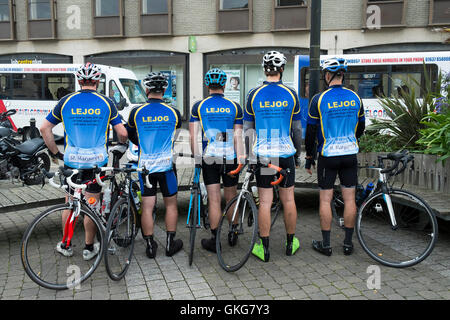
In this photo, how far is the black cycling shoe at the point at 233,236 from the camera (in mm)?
4895

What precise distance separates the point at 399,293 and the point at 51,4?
26.2m

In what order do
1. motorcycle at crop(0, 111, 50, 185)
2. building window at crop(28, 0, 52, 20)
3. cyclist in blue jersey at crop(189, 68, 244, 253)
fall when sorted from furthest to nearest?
building window at crop(28, 0, 52, 20) < motorcycle at crop(0, 111, 50, 185) < cyclist in blue jersey at crop(189, 68, 244, 253)

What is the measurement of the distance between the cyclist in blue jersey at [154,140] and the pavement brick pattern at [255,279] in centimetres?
51

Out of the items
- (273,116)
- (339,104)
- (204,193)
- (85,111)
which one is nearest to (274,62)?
(273,116)

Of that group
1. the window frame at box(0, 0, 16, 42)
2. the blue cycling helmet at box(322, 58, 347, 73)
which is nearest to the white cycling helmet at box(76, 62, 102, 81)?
the blue cycling helmet at box(322, 58, 347, 73)

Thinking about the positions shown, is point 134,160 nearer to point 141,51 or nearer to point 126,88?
point 126,88

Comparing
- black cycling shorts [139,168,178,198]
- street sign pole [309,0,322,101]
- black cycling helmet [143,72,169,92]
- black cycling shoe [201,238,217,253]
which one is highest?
street sign pole [309,0,322,101]

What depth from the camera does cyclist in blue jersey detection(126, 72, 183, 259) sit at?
14.7 feet

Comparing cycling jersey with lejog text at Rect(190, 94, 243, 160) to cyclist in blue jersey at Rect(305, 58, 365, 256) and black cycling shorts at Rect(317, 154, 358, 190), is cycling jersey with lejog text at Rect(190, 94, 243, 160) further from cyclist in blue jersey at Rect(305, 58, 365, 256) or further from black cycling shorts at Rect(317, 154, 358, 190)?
black cycling shorts at Rect(317, 154, 358, 190)

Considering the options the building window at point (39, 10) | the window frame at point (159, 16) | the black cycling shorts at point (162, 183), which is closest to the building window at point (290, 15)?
the window frame at point (159, 16)

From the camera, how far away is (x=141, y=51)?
24.9 metres

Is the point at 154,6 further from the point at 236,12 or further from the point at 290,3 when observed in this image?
the point at 290,3

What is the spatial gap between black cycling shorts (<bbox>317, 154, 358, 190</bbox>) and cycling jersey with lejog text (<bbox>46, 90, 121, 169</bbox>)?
89.3 inches

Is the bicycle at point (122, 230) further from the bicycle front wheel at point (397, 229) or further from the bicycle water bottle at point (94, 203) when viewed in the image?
the bicycle front wheel at point (397, 229)
